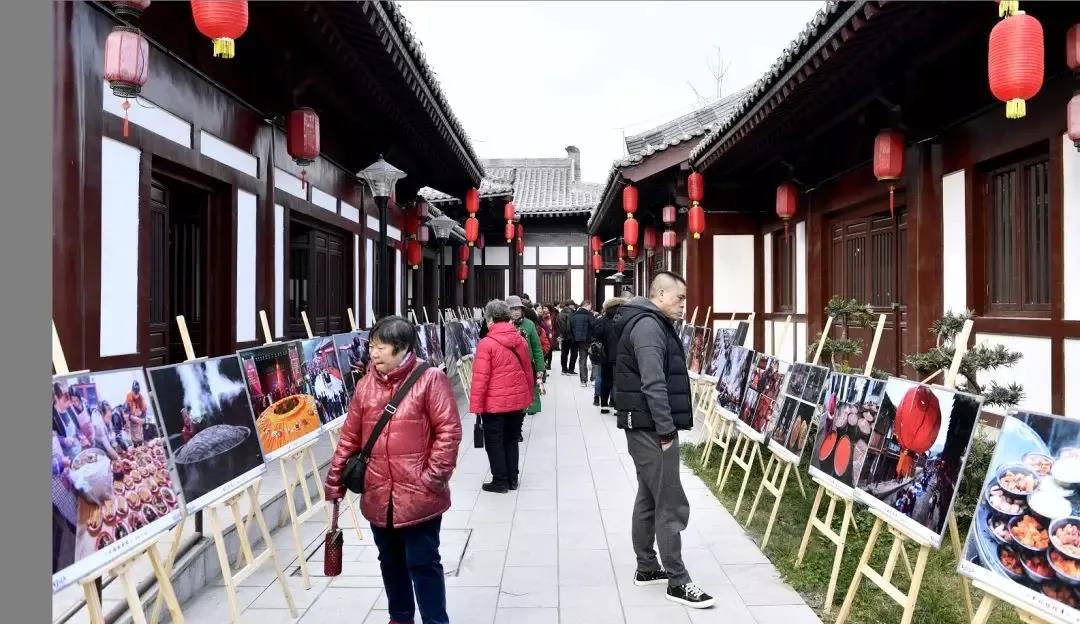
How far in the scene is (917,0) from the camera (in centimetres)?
465

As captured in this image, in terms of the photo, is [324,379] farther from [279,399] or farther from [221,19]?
[221,19]

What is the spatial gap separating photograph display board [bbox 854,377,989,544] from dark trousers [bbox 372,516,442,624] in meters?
2.12

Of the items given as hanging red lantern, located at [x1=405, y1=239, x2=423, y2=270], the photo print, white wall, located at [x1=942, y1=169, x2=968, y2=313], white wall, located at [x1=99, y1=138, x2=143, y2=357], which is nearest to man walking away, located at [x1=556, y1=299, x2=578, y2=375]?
hanging red lantern, located at [x1=405, y1=239, x2=423, y2=270]

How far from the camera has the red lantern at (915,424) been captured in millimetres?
3262

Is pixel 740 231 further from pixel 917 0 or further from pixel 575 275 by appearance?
Answer: pixel 575 275

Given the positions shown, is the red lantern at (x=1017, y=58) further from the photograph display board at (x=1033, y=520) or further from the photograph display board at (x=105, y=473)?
the photograph display board at (x=105, y=473)

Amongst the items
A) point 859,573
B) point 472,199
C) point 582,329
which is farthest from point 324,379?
point 582,329

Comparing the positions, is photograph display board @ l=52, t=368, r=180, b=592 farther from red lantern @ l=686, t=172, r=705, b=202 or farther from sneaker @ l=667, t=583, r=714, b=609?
red lantern @ l=686, t=172, r=705, b=202

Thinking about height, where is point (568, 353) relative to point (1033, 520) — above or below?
below

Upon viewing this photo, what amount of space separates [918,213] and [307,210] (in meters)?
6.44

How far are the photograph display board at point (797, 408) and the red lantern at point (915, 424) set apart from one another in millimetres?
1275

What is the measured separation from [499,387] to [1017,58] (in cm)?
453

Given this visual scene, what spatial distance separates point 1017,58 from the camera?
4203 mm

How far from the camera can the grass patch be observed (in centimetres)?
387
